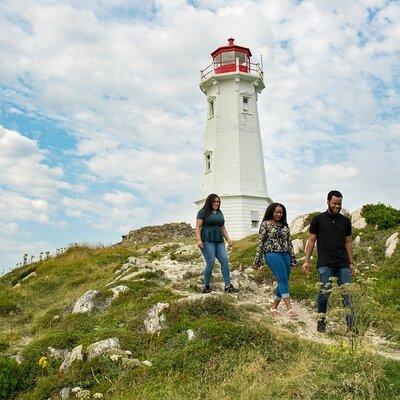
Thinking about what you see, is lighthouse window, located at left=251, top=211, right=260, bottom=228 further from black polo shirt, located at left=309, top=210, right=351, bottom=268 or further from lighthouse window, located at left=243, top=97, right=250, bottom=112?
black polo shirt, located at left=309, top=210, right=351, bottom=268

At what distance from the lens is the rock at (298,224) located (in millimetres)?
24594

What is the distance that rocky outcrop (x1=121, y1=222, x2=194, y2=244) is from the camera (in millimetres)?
35906

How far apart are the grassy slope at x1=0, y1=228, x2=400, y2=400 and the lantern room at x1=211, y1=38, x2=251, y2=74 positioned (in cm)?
2308

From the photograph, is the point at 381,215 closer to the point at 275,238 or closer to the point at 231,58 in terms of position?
the point at 275,238

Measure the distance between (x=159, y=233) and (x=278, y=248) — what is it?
26.1m

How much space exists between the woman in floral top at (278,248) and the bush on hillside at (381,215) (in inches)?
370

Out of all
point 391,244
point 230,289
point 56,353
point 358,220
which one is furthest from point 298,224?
point 56,353

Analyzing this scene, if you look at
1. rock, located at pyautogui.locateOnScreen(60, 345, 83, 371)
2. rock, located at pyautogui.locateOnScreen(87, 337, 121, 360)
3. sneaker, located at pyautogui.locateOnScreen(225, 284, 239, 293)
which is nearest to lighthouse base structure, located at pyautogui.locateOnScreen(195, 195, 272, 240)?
sneaker, located at pyautogui.locateOnScreen(225, 284, 239, 293)

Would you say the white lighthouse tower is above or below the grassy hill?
above

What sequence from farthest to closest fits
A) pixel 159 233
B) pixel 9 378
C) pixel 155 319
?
1. pixel 159 233
2. pixel 155 319
3. pixel 9 378

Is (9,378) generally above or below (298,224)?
below

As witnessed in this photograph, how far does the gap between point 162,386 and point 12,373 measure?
3371 millimetres

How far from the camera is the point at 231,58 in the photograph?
34.5 m

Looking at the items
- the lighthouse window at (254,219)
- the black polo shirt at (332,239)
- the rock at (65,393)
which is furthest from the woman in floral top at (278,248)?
the lighthouse window at (254,219)
